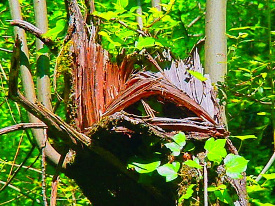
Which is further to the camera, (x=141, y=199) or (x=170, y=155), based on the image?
(x=141, y=199)

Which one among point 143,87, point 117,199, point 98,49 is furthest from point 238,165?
point 98,49

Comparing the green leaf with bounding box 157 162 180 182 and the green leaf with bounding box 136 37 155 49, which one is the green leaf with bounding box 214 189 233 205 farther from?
the green leaf with bounding box 136 37 155 49

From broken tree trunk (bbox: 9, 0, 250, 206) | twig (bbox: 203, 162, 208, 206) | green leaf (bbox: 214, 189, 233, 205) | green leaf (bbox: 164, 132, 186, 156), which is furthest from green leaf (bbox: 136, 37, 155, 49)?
green leaf (bbox: 214, 189, 233, 205)

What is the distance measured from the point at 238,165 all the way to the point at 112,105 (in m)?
0.57

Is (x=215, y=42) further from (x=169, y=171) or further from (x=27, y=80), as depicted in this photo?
(x=27, y=80)

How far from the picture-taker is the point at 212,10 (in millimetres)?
2127

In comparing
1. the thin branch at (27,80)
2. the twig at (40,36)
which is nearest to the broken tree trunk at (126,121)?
the twig at (40,36)

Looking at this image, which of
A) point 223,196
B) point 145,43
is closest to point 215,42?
point 145,43

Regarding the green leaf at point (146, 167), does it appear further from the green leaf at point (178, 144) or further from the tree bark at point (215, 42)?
the tree bark at point (215, 42)

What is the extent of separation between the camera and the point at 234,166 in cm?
154

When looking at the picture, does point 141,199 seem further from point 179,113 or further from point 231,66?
point 231,66

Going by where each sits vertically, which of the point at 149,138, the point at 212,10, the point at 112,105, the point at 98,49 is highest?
the point at 212,10

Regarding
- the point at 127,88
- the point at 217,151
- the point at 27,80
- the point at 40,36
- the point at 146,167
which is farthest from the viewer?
the point at 27,80

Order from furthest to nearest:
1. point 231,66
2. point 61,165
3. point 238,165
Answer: point 231,66
point 61,165
point 238,165
